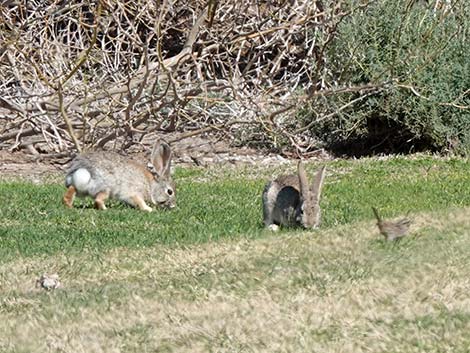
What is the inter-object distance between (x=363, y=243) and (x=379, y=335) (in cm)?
274

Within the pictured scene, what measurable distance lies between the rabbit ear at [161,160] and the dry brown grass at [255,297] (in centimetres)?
290

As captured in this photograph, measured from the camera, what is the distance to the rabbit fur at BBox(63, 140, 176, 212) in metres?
11.6

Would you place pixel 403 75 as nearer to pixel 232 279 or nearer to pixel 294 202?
pixel 294 202

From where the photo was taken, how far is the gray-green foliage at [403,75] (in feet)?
56.9

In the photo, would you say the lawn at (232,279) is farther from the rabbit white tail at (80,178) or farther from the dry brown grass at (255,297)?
the rabbit white tail at (80,178)

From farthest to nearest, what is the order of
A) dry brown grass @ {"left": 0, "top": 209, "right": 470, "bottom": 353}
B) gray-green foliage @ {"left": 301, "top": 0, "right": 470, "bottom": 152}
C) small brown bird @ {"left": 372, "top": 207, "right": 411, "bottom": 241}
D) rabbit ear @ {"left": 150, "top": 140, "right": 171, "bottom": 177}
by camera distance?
1. gray-green foliage @ {"left": 301, "top": 0, "right": 470, "bottom": 152}
2. rabbit ear @ {"left": 150, "top": 140, "right": 171, "bottom": 177}
3. small brown bird @ {"left": 372, "top": 207, "right": 411, "bottom": 241}
4. dry brown grass @ {"left": 0, "top": 209, "right": 470, "bottom": 353}

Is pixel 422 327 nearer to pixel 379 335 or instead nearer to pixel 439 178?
pixel 379 335

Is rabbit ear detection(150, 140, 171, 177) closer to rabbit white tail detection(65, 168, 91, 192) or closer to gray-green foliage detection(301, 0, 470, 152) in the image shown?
rabbit white tail detection(65, 168, 91, 192)

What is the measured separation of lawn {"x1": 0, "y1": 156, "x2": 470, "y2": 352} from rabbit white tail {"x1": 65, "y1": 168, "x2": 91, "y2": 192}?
0.22m

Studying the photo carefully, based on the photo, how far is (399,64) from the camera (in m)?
17.5

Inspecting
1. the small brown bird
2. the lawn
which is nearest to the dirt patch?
the lawn

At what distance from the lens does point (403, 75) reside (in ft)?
57.6

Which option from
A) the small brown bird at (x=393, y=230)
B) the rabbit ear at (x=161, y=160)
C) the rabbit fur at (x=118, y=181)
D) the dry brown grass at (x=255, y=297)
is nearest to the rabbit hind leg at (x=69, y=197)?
the rabbit fur at (x=118, y=181)

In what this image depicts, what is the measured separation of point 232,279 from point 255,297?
637 mm
